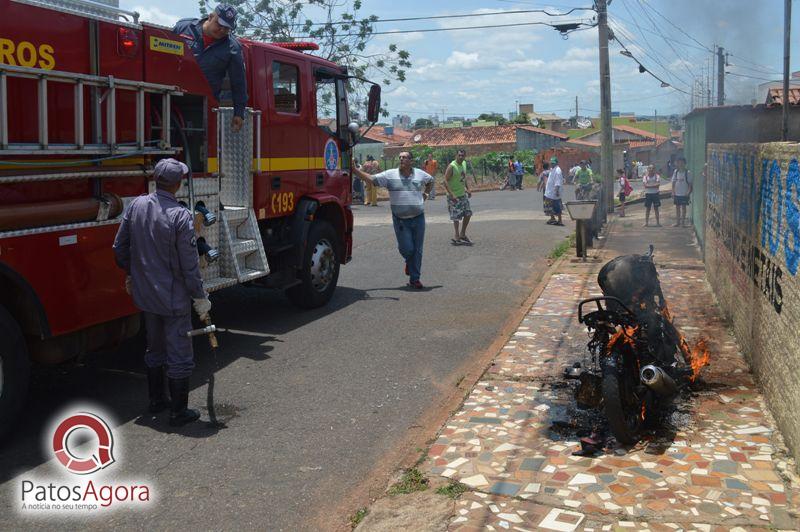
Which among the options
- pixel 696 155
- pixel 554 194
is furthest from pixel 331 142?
pixel 696 155

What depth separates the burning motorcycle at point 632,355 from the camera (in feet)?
15.9

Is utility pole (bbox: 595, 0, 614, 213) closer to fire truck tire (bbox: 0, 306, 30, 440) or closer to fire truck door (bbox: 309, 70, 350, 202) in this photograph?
fire truck door (bbox: 309, 70, 350, 202)

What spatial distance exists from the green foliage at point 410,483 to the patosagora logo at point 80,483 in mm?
1349

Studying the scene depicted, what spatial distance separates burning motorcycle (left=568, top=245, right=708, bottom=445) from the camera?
15.9 ft

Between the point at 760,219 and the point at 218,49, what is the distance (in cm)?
474

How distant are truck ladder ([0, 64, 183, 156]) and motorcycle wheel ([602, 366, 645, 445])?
3759 millimetres

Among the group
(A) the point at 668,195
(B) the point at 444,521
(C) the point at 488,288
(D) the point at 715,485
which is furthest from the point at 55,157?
(A) the point at 668,195

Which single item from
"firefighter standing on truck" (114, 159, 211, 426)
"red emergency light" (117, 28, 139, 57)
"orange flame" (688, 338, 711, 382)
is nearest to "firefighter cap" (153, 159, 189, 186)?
"firefighter standing on truck" (114, 159, 211, 426)

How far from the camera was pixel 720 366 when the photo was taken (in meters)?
6.47

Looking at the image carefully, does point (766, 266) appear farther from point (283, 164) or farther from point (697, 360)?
point (283, 164)

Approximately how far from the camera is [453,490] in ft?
13.9

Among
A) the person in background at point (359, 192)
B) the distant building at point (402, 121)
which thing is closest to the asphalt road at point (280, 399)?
Result: the person in background at point (359, 192)

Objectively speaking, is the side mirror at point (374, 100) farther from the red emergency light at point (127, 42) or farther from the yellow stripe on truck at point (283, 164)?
the red emergency light at point (127, 42)

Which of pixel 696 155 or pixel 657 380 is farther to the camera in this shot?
pixel 696 155
